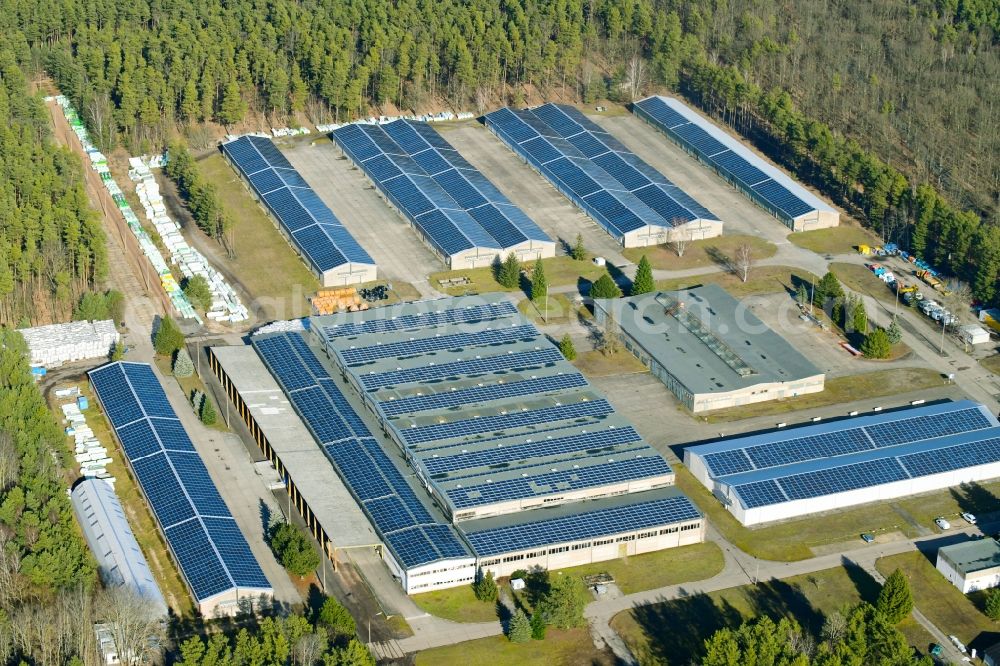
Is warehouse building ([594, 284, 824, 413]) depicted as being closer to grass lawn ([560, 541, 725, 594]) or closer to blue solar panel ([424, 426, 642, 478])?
blue solar panel ([424, 426, 642, 478])

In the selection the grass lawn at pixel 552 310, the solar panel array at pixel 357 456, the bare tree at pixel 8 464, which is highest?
the bare tree at pixel 8 464

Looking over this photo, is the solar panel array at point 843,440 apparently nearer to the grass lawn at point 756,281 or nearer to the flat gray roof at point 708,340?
the flat gray roof at point 708,340

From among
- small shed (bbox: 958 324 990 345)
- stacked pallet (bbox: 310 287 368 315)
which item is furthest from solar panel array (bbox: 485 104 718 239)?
small shed (bbox: 958 324 990 345)

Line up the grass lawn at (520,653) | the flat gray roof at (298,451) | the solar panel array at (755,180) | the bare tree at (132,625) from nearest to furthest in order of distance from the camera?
the bare tree at (132,625), the grass lawn at (520,653), the flat gray roof at (298,451), the solar panel array at (755,180)

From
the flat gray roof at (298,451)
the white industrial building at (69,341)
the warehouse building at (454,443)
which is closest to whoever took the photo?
the warehouse building at (454,443)

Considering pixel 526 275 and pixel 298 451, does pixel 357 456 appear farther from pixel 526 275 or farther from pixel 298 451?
pixel 526 275

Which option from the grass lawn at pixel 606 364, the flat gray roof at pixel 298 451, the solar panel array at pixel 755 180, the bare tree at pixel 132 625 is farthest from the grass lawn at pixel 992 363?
the bare tree at pixel 132 625

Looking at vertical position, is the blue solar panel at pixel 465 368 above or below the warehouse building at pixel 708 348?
above

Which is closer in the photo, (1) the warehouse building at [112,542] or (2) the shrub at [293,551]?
(1) the warehouse building at [112,542]
